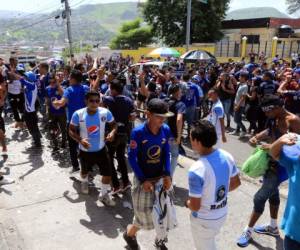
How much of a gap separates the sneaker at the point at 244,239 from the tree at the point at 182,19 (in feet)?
105

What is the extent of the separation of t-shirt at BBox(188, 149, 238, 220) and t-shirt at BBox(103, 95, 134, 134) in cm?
257

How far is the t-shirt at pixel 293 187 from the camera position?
2.66 meters

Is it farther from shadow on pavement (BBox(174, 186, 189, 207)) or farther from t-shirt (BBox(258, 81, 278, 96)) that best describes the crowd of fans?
shadow on pavement (BBox(174, 186, 189, 207))

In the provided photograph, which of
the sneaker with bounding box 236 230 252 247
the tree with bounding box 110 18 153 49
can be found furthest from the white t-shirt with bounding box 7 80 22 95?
the tree with bounding box 110 18 153 49

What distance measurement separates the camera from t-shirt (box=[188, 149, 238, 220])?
295 centimetres

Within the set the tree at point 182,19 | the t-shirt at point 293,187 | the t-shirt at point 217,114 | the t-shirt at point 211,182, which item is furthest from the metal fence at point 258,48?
the t-shirt at point 293,187

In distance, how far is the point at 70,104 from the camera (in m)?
6.28

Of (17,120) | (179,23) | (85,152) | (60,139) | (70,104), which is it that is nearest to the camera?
(85,152)

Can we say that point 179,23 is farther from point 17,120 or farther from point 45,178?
point 45,178

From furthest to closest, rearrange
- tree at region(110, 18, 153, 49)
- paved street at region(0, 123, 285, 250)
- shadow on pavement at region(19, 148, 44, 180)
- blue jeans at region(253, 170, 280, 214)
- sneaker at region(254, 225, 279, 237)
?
1. tree at region(110, 18, 153, 49)
2. shadow on pavement at region(19, 148, 44, 180)
3. sneaker at region(254, 225, 279, 237)
4. paved street at region(0, 123, 285, 250)
5. blue jeans at region(253, 170, 280, 214)

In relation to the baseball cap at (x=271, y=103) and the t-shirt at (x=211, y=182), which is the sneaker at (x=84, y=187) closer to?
the t-shirt at (x=211, y=182)

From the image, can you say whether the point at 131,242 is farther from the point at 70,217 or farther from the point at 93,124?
the point at 93,124

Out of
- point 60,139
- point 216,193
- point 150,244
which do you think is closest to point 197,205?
point 216,193

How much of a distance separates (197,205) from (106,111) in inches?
101
